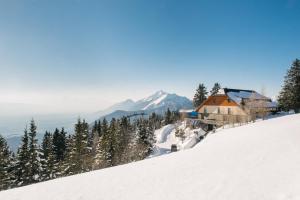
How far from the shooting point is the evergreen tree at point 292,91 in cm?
5275

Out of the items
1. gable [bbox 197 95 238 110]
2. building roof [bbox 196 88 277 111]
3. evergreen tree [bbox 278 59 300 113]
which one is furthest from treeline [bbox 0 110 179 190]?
evergreen tree [bbox 278 59 300 113]

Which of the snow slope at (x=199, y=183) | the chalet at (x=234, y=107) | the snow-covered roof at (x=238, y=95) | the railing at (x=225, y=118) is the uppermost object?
the snow-covered roof at (x=238, y=95)

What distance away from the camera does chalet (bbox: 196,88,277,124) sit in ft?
163

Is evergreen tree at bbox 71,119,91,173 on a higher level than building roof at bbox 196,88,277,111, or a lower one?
lower

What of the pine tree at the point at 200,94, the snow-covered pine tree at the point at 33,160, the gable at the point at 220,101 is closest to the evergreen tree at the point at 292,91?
the gable at the point at 220,101

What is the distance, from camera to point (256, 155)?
14.9 meters

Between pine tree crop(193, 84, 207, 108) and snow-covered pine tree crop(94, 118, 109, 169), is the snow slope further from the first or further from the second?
pine tree crop(193, 84, 207, 108)

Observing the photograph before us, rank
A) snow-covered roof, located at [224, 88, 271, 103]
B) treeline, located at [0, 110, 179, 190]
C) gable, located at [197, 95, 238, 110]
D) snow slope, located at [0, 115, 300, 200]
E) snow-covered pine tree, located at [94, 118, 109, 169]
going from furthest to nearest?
gable, located at [197, 95, 238, 110]
snow-covered roof, located at [224, 88, 271, 103]
snow-covered pine tree, located at [94, 118, 109, 169]
treeline, located at [0, 110, 179, 190]
snow slope, located at [0, 115, 300, 200]

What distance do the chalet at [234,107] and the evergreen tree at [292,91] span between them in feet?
9.75

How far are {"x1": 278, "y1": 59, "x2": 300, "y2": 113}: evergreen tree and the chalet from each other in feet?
9.75

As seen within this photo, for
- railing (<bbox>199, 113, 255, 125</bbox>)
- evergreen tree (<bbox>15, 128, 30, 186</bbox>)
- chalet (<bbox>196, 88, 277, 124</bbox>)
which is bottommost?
evergreen tree (<bbox>15, 128, 30, 186</bbox>)

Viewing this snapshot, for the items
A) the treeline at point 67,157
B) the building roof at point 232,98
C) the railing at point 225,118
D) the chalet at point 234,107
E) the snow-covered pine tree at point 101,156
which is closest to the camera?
the treeline at point 67,157

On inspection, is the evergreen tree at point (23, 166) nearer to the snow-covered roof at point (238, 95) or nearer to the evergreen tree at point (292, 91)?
the snow-covered roof at point (238, 95)

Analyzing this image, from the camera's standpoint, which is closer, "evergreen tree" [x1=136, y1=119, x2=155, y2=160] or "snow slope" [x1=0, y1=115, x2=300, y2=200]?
"snow slope" [x1=0, y1=115, x2=300, y2=200]
